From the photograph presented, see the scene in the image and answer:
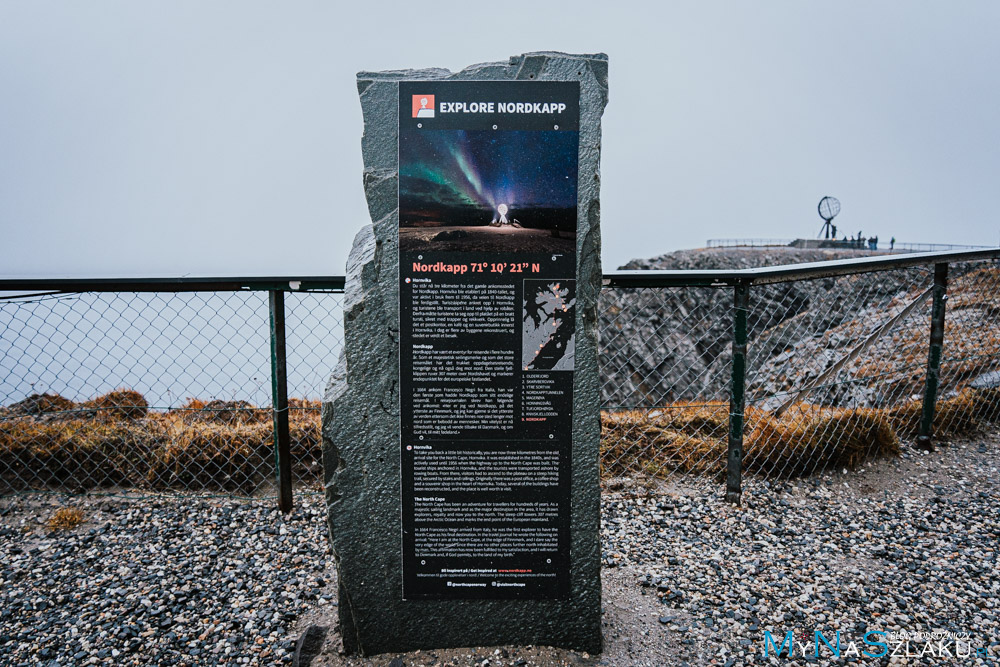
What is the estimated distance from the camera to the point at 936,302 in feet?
16.6

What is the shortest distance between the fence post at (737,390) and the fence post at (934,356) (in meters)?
2.06

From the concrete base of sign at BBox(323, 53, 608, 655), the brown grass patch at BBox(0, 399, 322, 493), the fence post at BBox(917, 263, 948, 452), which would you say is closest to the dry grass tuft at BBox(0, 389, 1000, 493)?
the brown grass patch at BBox(0, 399, 322, 493)

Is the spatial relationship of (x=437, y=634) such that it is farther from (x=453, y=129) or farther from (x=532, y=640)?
(x=453, y=129)

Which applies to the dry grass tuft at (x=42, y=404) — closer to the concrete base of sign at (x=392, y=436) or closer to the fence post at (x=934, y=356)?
the concrete base of sign at (x=392, y=436)

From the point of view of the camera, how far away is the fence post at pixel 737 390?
4148 mm

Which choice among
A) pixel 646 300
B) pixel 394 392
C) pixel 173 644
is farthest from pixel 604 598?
pixel 646 300

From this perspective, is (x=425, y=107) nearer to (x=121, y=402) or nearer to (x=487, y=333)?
(x=487, y=333)

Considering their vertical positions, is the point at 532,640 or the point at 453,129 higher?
the point at 453,129

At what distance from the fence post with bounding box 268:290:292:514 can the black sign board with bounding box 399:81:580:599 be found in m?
1.83

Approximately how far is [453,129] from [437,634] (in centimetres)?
218

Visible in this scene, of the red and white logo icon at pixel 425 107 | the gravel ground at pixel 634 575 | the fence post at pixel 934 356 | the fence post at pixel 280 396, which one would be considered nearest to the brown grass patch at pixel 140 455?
the gravel ground at pixel 634 575

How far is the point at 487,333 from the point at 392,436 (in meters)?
0.61

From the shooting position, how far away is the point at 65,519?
4168 millimetres

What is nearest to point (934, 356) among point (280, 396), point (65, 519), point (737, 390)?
point (737, 390)
